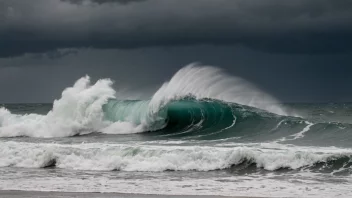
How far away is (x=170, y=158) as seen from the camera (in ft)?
53.9

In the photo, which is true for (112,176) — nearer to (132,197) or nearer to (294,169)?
(132,197)

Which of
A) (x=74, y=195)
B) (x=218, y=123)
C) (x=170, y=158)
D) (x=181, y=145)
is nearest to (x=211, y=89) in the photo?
(x=218, y=123)

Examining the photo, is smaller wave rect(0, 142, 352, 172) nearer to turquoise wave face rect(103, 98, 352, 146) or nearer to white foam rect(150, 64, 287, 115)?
turquoise wave face rect(103, 98, 352, 146)

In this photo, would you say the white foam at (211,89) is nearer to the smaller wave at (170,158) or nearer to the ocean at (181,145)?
the ocean at (181,145)

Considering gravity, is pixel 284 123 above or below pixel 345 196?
above

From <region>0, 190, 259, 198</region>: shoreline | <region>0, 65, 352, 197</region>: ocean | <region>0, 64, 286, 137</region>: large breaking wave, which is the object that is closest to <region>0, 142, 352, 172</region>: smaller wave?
<region>0, 65, 352, 197</region>: ocean

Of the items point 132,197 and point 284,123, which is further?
point 284,123

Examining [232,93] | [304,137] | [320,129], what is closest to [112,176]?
[304,137]

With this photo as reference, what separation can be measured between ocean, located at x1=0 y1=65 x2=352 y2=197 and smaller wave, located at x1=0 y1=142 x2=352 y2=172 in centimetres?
3

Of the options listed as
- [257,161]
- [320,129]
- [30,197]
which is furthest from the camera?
[320,129]

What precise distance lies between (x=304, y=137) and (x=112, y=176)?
10024mm

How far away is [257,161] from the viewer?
16.0 meters

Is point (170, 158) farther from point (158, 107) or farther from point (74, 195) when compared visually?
point (158, 107)

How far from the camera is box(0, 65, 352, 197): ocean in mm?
13117
